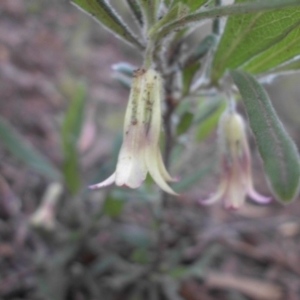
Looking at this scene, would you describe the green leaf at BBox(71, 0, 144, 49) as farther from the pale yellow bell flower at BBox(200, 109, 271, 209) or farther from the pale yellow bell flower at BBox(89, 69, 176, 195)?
the pale yellow bell flower at BBox(200, 109, 271, 209)

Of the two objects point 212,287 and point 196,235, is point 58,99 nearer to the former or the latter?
point 196,235

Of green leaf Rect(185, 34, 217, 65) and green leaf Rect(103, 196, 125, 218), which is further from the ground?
green leaf Rect(185, 34, 217, 65)

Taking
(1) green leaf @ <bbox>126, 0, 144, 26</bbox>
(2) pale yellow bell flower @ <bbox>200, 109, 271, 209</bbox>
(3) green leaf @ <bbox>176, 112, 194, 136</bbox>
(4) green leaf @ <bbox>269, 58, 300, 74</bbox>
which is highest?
(1) green leaf @ <bbox>126, 0, 144, 26</bbox>

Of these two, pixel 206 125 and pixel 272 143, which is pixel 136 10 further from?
pixel 206 125

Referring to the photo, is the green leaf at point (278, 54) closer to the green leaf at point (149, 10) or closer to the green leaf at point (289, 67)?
the green leaf at point (289, 67)

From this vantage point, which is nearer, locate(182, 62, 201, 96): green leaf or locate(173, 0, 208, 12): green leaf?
locate(173, 0, 208, 12): green leaf

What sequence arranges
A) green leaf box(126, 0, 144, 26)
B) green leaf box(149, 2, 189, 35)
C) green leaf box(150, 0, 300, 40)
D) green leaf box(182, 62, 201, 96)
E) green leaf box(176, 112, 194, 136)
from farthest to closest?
green leaf box(176, 112, 194, 136) → green leaf box(182, 62, 201, 96) → green leaf box(126, 0, 144, 26) → green leaf box(149, 2, 189, 35) → green leaf box(150, 0, 300, 40)

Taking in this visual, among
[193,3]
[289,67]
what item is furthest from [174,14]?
[289,67]

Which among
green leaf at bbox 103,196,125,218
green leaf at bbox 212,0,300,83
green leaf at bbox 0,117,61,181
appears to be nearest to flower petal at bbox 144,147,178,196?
green leaf at bbox 212,0,300,83
